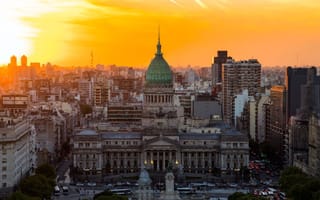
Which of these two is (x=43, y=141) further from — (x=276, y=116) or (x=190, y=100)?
(x=190, y=100)

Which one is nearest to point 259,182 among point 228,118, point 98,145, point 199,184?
point 199,184

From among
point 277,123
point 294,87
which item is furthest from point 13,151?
point 277,123

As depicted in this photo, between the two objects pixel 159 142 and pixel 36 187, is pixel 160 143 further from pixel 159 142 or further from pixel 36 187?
pixel 36 187

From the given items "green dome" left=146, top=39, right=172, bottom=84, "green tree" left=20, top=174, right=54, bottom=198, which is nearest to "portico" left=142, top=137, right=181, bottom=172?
"green dome" left=146, top=39, right=172, bottom=84

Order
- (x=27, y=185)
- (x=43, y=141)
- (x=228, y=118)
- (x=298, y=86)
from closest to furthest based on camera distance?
(x=27, y=185)
(x=43, y=141)
(x=298, y=86)
(x=228, y=118)

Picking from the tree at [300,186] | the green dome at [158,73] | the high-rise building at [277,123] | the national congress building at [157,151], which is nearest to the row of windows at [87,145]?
the national congress building at [157,151]

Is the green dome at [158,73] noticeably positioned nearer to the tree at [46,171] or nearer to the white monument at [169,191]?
the tree at [46,171]

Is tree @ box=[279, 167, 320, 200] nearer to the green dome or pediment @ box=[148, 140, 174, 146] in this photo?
pediment @ box=[148, 140, 174, 146]
